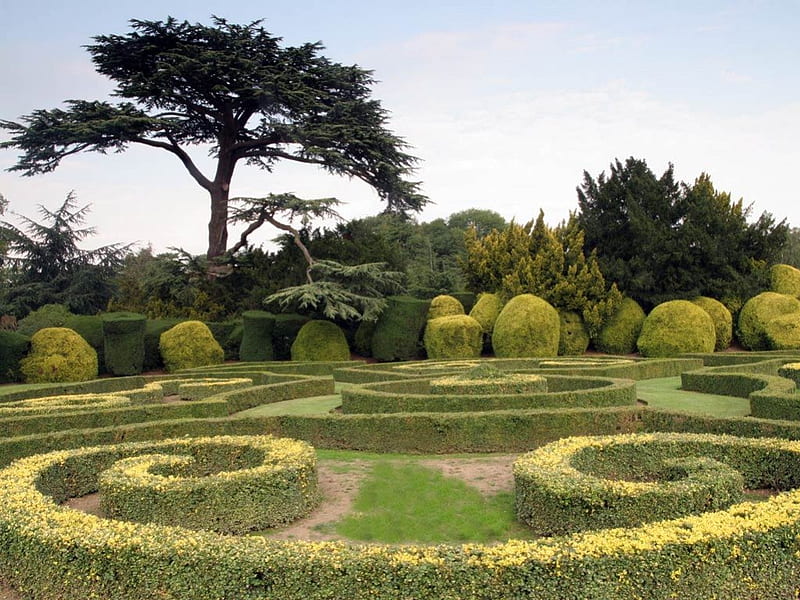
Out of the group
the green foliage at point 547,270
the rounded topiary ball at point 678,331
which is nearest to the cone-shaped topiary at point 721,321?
the rounded topiary ball at point 678,331

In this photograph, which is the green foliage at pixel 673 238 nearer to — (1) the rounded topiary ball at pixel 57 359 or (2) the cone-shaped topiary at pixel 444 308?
(2) the cone-shaped topiary at pixel 444 308

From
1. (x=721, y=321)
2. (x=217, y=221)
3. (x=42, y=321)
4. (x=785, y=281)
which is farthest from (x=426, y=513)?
(x=217, y=221)

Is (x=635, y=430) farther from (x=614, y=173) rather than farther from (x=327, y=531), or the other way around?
(x=614, y=173)

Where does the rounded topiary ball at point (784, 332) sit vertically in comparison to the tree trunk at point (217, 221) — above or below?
below

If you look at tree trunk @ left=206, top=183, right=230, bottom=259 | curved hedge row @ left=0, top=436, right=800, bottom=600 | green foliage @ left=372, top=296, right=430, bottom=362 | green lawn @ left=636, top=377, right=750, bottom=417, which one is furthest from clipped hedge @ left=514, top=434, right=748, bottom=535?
tree trunk @ left=206, top=183, right=230, bottom=259

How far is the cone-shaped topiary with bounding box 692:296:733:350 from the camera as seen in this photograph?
30328mm

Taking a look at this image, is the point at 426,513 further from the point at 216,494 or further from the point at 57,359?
the point at 57,359

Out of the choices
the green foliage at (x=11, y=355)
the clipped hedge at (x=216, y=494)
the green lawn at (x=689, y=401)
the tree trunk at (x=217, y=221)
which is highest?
the tree trunk at (x=217, y=221)

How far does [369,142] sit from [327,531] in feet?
96.1

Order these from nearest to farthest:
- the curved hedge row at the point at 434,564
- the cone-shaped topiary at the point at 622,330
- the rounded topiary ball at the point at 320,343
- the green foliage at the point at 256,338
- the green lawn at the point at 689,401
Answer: the curved hedge row at the point at 434,564
the green lawn at the point at 689,401
the rounded topiary ball at the point at 320,343
the green foliage at the point at 256,338
the cone-shaped topiary at the point at 622,330

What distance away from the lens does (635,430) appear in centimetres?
1180

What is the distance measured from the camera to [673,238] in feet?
104

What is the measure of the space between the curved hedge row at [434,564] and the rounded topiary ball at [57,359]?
21898mm

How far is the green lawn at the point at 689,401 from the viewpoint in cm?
1430
